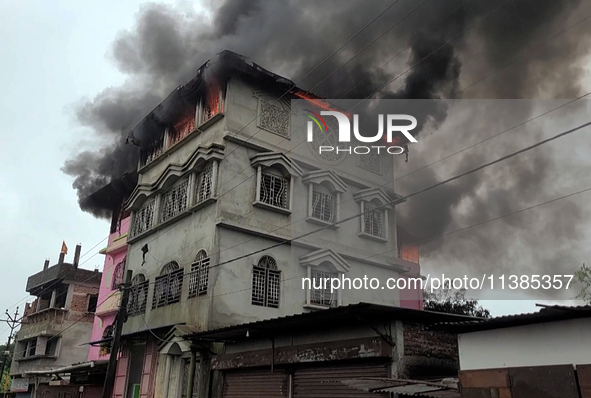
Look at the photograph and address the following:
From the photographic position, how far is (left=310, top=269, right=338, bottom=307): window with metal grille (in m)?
18.9

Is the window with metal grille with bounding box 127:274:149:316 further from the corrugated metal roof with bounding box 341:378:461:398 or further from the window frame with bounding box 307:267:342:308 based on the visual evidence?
the corrugated metal roof with bounding box 341:378:461:398

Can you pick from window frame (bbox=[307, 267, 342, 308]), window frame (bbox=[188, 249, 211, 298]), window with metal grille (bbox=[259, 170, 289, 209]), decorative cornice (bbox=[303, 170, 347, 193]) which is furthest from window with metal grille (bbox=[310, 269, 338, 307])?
window frame (bbox=[188, 249, 211, 298])

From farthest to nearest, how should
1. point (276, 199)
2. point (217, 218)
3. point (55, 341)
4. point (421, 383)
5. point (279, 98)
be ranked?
point (55, 341), point (279, 98), point (276, 199), point (217, 218), point (421, 383)

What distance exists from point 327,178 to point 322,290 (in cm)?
429

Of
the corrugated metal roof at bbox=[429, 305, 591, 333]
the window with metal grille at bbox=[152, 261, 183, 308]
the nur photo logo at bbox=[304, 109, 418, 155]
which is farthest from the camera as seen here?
the nur photo logo at bbox=[304, 109, 418, 155]

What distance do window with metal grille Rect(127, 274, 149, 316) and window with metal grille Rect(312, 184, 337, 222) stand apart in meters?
7.61

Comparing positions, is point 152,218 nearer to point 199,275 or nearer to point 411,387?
point 199,275

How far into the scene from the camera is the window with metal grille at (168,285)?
18.8 m

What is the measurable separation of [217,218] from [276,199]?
8.59 ft

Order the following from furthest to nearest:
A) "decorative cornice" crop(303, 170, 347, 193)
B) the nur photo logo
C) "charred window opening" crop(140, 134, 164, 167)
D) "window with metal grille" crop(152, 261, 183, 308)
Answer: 1. "charred window opening" crop(140, 134, 164, 167)
2. the nur photo logo
3. "decorative cornice" crop(303, 170, 347, 193)
4. "window with metal grille" crop(152, 261, 183, 308)

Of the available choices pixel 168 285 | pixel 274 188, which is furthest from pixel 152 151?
pixel 274 188

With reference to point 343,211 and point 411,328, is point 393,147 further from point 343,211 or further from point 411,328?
point 411,328

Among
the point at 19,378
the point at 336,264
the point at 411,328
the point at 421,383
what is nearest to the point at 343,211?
the point at 336,264

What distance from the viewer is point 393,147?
23641 mm
